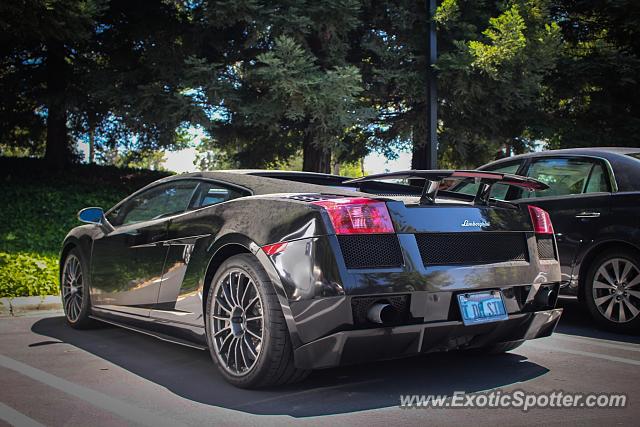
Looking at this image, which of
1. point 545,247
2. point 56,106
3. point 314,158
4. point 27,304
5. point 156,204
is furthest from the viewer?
point 314,158

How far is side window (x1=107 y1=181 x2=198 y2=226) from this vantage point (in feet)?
17.0

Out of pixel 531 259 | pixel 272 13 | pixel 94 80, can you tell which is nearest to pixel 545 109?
pixel 272 13

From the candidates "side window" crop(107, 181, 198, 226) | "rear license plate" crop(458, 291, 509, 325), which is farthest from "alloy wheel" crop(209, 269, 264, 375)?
"rear license plate" crop(458, 291, 509, 325)

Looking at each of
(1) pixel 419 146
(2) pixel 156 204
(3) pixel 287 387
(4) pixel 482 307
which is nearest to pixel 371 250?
(4) pixel 482 307

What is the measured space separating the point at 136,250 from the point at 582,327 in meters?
4.02

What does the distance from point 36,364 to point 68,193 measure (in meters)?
10.6

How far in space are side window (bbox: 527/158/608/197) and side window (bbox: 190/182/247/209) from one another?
3.47 meters

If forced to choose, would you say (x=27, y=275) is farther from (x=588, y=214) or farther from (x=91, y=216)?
(x=588, y=214)

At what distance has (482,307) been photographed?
4105 mm

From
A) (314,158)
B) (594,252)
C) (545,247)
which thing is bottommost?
(594,252)

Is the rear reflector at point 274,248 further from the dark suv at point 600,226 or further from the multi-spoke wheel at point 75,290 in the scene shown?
the dark suv at point 600,226

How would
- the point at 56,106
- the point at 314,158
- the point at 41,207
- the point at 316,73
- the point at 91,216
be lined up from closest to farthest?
the point at 91,216 < the point at 316,73 < the point at 41,207 < the point at 56,106 < the point at 314,158

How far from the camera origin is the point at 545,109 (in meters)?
17.4

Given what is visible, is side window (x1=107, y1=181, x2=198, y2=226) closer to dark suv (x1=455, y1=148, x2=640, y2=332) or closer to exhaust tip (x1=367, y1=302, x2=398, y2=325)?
exhaust tip (x1=367, y1=302, x2=398, y2=325)
